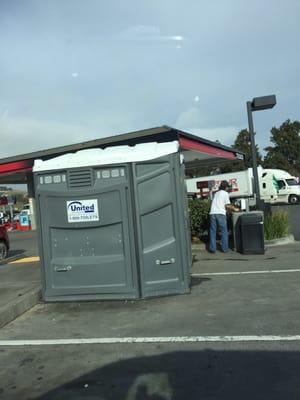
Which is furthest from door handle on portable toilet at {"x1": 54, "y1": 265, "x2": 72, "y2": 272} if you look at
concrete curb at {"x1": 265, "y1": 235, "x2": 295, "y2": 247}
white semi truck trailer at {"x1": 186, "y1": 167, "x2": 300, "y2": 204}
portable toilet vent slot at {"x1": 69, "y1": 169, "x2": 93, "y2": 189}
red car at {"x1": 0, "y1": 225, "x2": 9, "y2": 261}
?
white semi truck trailer at {"x1": 186, "y1": 167, "x2": 300, "y2": 204}

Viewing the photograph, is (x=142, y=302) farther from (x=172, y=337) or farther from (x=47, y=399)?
(x=47, y=399)

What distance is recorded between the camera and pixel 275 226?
43.0 feet

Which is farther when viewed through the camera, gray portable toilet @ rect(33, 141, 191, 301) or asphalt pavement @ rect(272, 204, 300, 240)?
asphalt pavement @ rect(272, 204, 300, 240)

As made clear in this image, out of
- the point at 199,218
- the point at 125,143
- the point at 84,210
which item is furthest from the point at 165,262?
the point at 125,143

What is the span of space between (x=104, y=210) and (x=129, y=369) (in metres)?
2.95

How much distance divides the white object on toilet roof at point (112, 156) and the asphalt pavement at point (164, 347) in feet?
6.45

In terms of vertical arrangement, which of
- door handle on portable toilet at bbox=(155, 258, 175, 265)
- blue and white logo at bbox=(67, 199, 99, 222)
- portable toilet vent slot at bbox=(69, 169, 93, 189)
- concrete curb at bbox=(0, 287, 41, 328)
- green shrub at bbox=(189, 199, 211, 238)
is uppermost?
portable toilet vent slot at bbox=(69, 169, 93, 189)

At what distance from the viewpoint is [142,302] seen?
6.94 meters

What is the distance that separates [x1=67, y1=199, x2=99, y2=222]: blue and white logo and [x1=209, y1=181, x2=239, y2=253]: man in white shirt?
4942 mm

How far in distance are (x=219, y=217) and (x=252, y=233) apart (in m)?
0.82

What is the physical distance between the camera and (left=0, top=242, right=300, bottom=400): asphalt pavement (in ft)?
13.4

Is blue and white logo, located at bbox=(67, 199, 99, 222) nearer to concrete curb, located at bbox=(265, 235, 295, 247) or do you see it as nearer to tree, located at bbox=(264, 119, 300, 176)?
concrete curb, located at bbox=(265, 235, 295, 247)

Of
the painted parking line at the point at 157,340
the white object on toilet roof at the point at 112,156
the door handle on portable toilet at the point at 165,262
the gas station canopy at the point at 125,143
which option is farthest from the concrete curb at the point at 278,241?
the painted parking line at the point at 157,340

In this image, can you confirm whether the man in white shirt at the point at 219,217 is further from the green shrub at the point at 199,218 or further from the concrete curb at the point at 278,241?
the concrete curb at the point at 278,241
